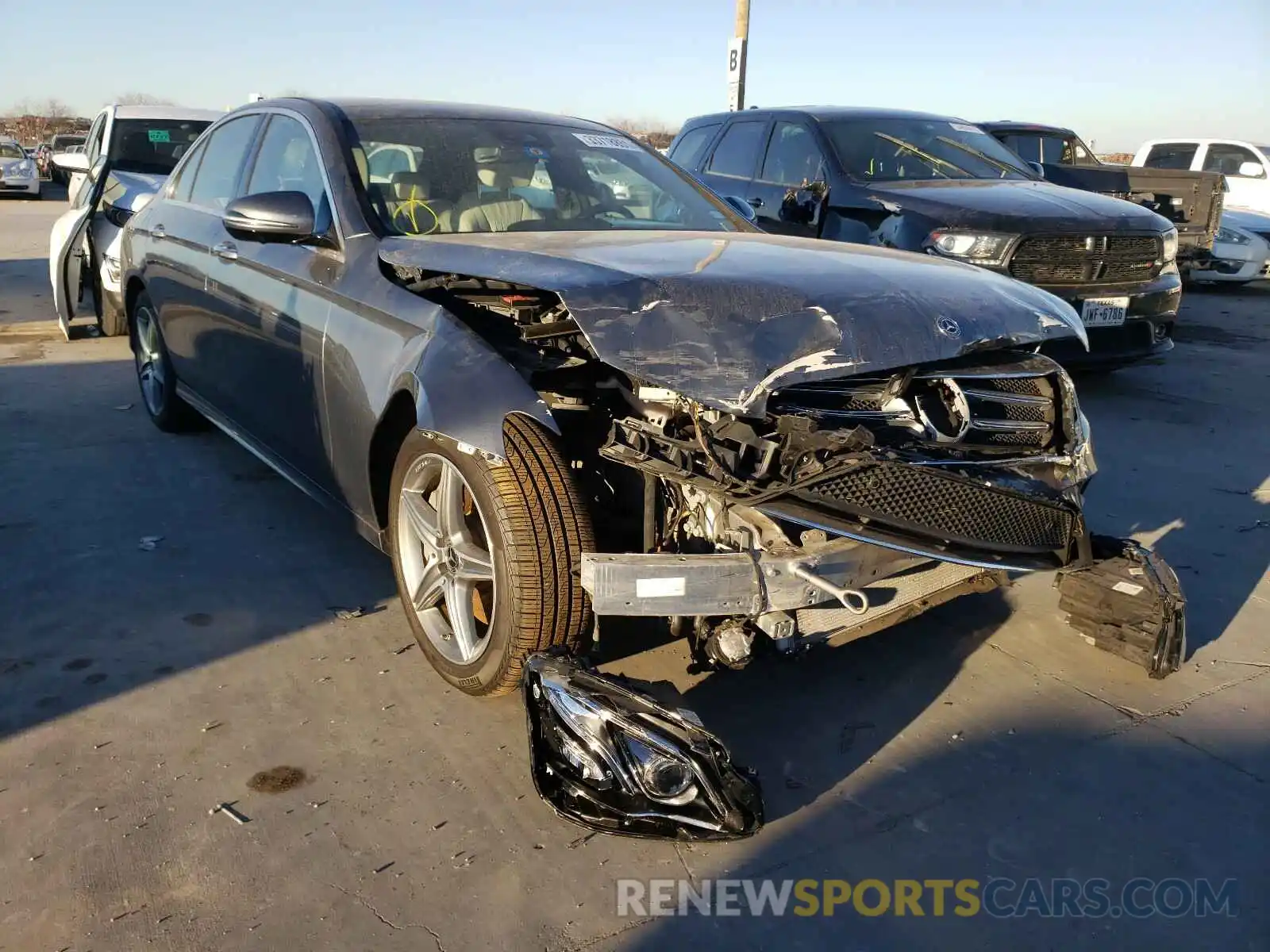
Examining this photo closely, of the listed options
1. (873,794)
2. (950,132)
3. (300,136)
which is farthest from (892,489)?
(950,132)

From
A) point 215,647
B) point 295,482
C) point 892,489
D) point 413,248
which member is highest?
point 413,248

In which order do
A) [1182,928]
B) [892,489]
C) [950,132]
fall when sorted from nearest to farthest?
[1182,928]
[892,489]
[950,132]

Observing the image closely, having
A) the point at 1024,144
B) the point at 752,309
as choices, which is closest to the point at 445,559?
the point at 752,309

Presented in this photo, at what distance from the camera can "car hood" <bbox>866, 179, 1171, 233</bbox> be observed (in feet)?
21.6

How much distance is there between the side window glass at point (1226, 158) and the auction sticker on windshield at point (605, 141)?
13665mm

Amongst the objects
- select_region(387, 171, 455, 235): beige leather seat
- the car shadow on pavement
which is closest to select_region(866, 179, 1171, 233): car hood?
select_region(387, 171, 455, 235): beige leather seat

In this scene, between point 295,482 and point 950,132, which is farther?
point 950,132

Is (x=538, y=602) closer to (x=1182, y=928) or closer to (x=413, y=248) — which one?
(x=413, y=248)

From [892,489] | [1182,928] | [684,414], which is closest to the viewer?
[1182,928]

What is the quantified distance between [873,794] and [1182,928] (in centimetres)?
74

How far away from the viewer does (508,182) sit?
388 centimetres

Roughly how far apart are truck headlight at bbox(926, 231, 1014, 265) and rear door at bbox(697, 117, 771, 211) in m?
1.80

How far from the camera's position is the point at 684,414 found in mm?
2730
